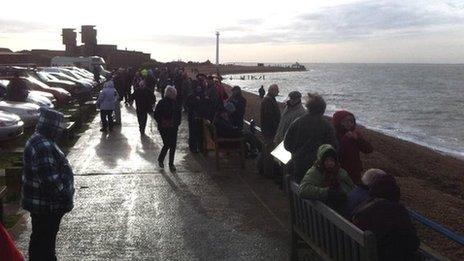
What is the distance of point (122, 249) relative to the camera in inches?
251

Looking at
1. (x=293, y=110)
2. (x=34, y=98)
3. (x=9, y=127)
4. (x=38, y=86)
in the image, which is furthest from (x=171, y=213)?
(x=38, y=86)

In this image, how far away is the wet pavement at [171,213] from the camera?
638cm

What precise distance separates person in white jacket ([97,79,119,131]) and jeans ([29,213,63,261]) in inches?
432

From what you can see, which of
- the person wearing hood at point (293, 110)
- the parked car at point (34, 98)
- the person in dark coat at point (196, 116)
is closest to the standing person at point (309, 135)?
the person wearing hood at point (293, 110)

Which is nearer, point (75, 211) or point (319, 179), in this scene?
point (319, 179)

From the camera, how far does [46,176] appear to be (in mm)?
4863

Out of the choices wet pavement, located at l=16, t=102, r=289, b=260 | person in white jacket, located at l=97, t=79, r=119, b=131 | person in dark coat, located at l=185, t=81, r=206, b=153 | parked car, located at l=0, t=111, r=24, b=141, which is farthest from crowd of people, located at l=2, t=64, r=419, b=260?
person in white jacket, located at l=97, t=79, r=119, b=131

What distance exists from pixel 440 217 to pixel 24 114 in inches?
414

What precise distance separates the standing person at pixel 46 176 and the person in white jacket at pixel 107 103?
437 inches

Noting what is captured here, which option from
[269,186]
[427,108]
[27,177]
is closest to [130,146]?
[269,186]

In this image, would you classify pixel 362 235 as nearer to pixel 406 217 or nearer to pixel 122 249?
pixel 406 217

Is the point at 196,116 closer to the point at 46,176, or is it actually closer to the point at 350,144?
the point at 350,144

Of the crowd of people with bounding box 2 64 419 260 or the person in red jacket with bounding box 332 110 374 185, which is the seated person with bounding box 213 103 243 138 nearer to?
the crowd of people with bounding box 2 64 419 260

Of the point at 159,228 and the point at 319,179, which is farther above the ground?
the point at 319,179
